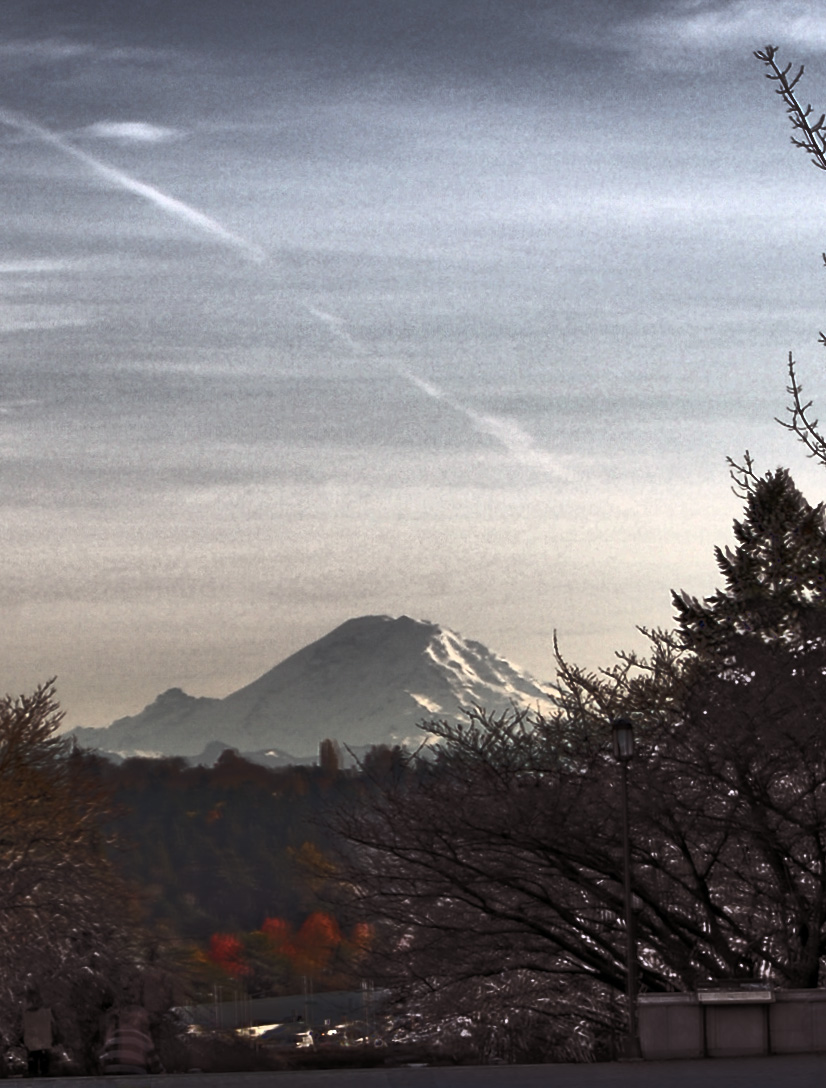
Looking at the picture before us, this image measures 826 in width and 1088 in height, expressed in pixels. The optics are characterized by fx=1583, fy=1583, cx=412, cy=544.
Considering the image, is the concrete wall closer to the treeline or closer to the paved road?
the paved road

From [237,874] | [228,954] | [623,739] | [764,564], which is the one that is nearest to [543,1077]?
[623,739]

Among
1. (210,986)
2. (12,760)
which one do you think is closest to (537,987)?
(12,760)

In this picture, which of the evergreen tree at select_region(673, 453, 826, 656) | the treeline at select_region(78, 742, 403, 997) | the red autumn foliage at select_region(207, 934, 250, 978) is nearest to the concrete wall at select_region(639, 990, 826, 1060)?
the evergreen tree at select_region(673, 453, 826, 656)

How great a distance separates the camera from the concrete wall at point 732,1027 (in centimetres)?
1591

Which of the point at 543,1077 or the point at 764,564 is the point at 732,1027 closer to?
the point at 543,1077

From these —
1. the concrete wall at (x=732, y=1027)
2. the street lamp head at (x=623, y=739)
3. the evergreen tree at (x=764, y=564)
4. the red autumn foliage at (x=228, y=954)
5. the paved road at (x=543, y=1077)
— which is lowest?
the red autumn foliage at (x=228, y=954)

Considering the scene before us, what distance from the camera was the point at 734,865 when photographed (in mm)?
28547

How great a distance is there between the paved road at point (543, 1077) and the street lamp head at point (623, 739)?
4.77 meters

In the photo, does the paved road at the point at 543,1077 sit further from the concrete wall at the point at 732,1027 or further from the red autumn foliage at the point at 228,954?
the red autumn foliage at the point at 228,954

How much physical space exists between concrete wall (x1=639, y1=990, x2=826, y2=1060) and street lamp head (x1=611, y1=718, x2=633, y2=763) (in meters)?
4.14

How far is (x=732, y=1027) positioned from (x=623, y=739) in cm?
449

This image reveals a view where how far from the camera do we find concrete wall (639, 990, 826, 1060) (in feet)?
52.2

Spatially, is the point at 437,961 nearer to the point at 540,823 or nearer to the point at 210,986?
the point at 540,823

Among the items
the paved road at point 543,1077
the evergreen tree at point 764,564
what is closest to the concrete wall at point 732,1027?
the paved road at point 543,1077
